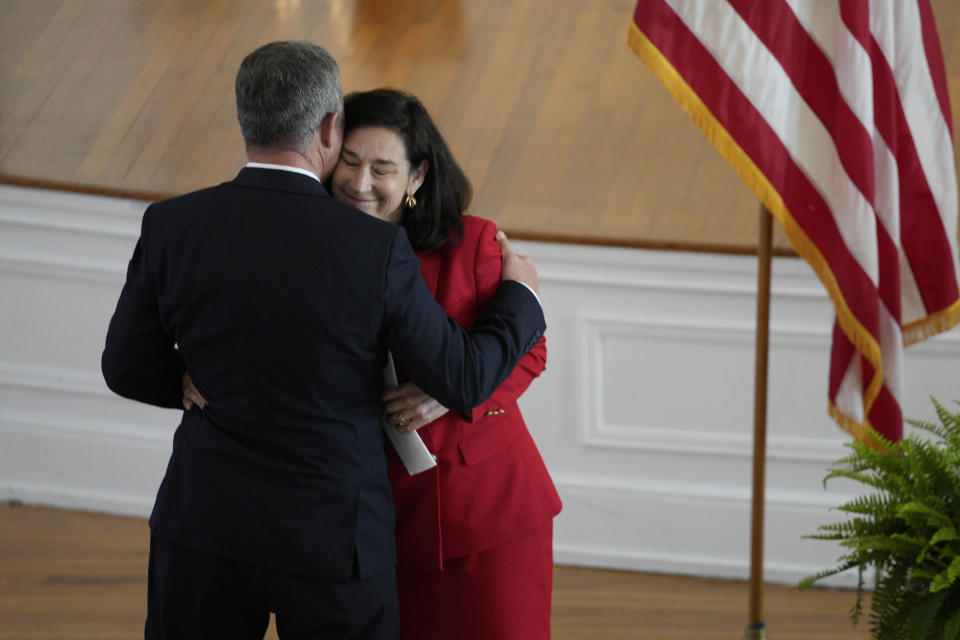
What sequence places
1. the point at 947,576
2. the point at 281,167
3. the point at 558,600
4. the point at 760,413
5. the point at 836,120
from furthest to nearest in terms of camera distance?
the point at 558,600, the point at 760,413, the point at 836,120, the point at 281,167, the point at 947,576

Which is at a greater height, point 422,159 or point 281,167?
point 422,159

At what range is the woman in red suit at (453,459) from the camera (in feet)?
7.86

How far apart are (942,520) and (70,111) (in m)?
3.39

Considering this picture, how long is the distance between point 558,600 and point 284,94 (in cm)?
228

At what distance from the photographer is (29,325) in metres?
4.29

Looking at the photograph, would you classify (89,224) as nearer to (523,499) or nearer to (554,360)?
(554,360)

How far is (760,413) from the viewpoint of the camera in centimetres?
285

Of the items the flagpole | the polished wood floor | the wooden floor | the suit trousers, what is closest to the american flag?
the flagpole

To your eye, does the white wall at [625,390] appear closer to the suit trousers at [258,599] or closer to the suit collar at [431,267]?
the suit collar at [431,267]

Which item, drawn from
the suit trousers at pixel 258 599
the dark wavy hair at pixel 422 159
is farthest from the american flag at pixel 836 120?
the suit trousers at pixel 258 599

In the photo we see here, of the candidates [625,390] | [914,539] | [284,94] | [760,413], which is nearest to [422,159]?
[284,94]

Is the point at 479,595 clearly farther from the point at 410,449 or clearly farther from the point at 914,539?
the point at 914,539

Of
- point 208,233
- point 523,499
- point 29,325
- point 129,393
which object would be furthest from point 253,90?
point 29,325

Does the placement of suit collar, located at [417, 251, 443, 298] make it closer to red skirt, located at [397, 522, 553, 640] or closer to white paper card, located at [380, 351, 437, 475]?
white paper card, located at [380, 351, 437, 475]
